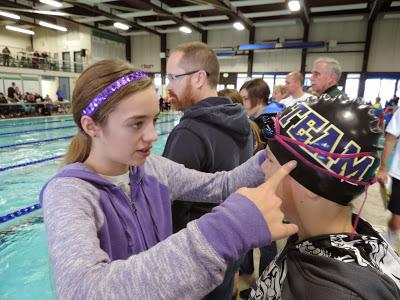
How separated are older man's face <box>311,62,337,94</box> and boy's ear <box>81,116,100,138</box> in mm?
3427

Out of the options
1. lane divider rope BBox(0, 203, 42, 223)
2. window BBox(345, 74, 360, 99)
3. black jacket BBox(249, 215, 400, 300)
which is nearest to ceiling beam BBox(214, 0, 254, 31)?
window BBox(345, 74, 360, 99)

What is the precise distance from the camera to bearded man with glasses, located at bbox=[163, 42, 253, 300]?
5.43 ft

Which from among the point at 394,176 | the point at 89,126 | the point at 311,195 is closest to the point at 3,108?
the point at 89,126

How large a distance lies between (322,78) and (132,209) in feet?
11.3

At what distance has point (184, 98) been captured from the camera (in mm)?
2049

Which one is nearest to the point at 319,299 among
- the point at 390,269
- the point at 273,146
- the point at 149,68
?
the point at 390,269

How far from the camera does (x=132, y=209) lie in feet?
3.76

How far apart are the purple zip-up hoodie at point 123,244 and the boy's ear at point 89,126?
0.53 ft

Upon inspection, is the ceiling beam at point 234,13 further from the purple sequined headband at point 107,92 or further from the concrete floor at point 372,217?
Answer: the purple sequined headband at point 107,92

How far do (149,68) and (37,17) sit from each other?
846cm

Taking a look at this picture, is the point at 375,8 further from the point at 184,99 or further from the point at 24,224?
the point at 24,224

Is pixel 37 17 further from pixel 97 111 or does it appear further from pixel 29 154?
pixel 97 111

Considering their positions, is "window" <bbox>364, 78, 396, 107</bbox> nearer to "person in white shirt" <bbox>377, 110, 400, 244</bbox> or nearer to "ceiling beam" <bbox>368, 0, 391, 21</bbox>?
"ceiling beam" <bbox>368, 0, 391, 21</bbox>

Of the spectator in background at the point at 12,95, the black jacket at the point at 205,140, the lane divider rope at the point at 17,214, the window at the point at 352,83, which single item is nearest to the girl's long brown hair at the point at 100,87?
the black jacket at the point at 205,140
